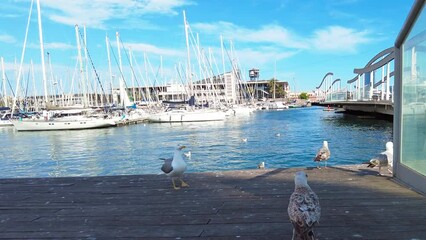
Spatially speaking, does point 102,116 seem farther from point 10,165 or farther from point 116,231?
point 116,231

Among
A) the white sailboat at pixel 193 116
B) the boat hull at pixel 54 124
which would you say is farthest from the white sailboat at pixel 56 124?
the white sailboat at pixel 193 116

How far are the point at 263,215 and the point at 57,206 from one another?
322 cm

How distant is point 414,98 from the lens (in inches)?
228

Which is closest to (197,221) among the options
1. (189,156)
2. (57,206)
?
(57,206)

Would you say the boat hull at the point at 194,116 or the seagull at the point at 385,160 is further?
the boat hull at the point at 194,116

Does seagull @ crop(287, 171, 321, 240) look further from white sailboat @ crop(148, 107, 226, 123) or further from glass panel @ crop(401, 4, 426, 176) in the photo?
white sailboat @ crop(148, 107, 226, 123)

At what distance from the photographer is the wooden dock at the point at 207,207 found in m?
4.18

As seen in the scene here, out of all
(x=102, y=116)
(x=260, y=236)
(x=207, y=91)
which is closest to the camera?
(x=260, y=236)

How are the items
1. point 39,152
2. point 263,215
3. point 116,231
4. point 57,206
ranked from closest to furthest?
point 116,231, point 263,215, point 57,206, point 39,152

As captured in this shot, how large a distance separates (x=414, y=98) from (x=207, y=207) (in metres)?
3.73

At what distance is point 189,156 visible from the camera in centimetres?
2138

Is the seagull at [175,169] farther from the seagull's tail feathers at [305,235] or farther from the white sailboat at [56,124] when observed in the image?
the white sailboat at [56,124]

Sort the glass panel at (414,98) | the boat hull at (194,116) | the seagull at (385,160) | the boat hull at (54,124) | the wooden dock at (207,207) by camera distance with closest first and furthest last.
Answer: the wooden dock at (207,207), the glass panel at (414,98), the seagull at (385,160), the boat hull at (54,124), the boat hull at (194,116)

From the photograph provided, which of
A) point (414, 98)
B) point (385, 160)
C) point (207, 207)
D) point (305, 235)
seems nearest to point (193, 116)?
point (385, 160)
